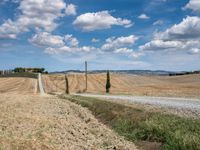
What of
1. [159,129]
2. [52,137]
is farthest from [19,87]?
[52,137]

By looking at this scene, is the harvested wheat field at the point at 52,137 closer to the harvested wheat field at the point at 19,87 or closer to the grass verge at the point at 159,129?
the grass verge at the point at 159,129

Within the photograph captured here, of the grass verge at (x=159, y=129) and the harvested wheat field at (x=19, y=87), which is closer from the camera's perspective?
the grass verge at (x=159, y=129)

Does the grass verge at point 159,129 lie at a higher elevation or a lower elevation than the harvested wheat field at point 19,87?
higher

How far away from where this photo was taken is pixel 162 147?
15453mm

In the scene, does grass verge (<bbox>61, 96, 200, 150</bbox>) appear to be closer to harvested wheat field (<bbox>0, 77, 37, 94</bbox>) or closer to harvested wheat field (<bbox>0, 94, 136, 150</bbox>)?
harvested wheat field (<bbox>0, 94, 136, 150</bbox>)

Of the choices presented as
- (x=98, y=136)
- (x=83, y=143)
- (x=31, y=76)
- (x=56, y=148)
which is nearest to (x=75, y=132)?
(x=98, y=136)

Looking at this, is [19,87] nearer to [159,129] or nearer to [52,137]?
[159,129]

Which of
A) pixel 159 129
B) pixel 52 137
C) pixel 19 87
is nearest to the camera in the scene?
pixel 52 137

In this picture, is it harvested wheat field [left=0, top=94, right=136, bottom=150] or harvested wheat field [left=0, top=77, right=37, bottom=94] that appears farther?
harvested wheat field [left=0, top=77, right=37, bottom=94]

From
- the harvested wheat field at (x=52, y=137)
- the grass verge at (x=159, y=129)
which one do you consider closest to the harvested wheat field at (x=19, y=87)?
the grass verge at (x=159, y=129)

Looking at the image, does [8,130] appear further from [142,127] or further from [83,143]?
[142,127]

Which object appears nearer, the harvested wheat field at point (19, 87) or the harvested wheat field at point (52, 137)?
the harvested wheat field at point (52, 137)

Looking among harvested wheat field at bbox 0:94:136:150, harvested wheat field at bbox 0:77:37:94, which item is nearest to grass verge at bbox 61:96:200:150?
harvested wheat field at bbox 0:94:136:150

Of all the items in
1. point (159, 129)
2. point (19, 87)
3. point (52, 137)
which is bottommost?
point (19, 87)
